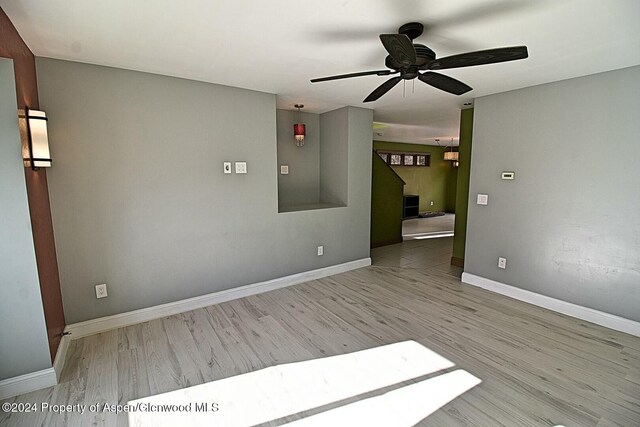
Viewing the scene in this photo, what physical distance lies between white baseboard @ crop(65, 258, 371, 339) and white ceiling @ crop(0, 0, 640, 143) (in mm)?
2256

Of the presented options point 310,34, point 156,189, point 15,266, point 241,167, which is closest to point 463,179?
point 241,167

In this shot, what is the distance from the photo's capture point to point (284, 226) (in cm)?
374

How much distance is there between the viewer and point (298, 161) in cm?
449

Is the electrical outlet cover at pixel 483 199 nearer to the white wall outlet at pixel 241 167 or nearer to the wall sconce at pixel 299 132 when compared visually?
the wall sconce at pixel 299 132

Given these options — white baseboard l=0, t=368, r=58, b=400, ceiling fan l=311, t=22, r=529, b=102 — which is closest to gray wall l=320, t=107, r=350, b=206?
ceiling fan l=311, t=22, r=529, b=102

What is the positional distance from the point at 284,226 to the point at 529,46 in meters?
2.89

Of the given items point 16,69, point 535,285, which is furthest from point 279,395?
point 535,285

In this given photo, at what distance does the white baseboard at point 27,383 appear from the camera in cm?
189

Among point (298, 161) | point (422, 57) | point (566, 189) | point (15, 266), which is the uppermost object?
point (422, 57)

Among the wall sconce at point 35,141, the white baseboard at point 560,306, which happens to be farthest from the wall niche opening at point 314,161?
the wall sconce at point 35,141

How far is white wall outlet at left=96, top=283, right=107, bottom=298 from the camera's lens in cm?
267

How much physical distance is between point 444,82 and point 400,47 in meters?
0.61

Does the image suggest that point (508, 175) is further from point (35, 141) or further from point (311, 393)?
point (35, 141)

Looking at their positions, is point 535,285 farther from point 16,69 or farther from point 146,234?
point 16,69
